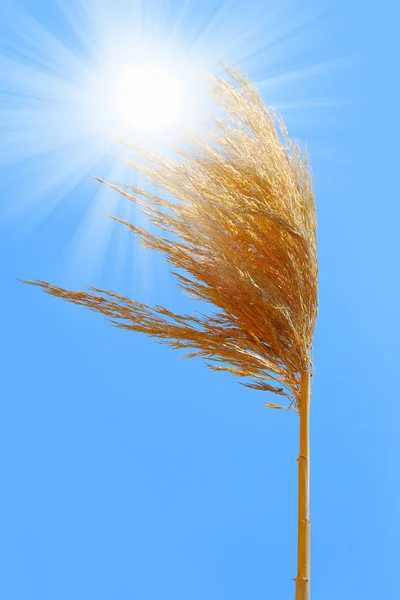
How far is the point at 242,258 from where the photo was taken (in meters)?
2.73

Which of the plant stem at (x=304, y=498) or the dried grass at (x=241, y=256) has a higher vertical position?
the dried grass at (x=241, y=256)

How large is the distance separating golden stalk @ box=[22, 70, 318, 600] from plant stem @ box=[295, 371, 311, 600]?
11 mm

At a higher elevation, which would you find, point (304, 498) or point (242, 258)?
point (242, 258)

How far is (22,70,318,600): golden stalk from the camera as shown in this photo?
265 centimetres

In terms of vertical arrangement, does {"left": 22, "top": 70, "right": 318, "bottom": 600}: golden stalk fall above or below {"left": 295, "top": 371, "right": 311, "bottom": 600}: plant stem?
above

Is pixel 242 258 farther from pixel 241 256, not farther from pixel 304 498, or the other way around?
pixel 304 498

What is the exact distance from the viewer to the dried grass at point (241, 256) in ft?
8.71

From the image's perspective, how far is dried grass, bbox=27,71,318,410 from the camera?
104 inches

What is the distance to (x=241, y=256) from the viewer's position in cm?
274

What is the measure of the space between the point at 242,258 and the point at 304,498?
1.12 m

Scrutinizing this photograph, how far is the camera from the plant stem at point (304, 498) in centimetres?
207

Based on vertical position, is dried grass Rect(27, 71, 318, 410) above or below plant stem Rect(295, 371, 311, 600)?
above

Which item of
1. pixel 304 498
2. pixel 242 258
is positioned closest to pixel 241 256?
pixel 242 258

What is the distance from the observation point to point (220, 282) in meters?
2.75
